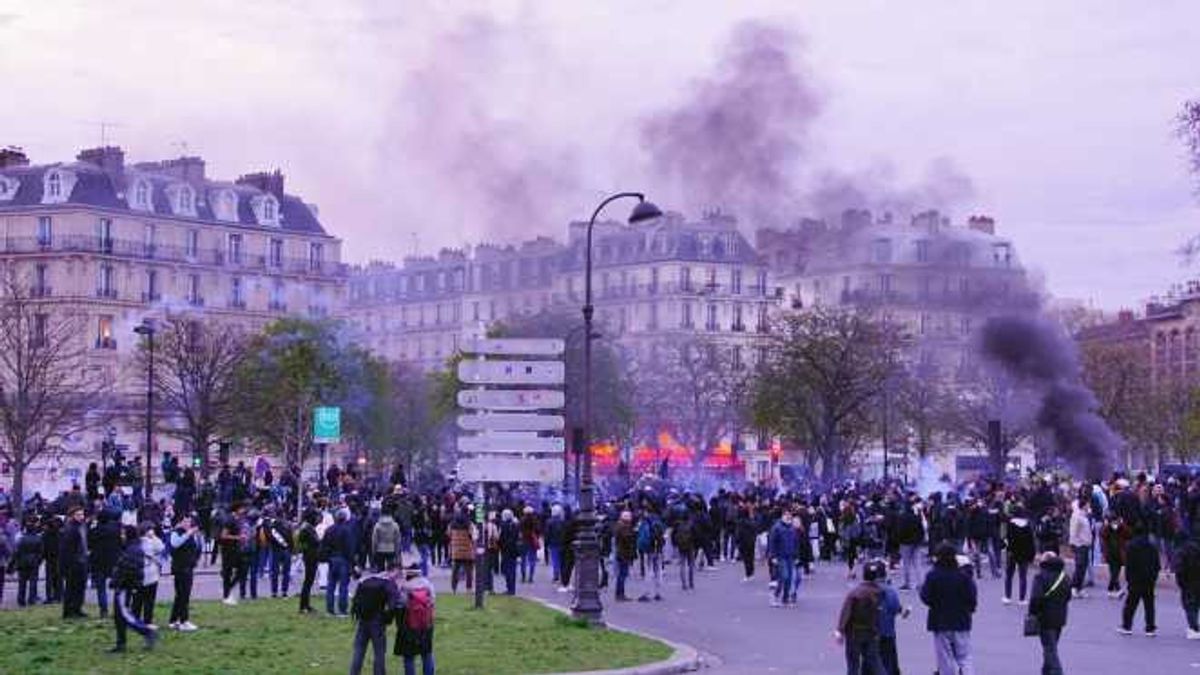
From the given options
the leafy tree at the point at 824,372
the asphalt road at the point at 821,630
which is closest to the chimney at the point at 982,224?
the leafy tree at the point at 824,372

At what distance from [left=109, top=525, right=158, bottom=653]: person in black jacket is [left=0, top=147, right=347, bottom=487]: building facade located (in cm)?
6531

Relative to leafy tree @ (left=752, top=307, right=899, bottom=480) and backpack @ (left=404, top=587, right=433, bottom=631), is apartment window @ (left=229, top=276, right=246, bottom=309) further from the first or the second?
backpack @ (left=404, top=587, right=433, bottom=631)

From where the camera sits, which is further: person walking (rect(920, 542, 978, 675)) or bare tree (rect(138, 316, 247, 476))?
bare tree (rect(138, 316, 247, 476))

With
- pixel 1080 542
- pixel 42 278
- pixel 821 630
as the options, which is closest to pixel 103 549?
pixel 821 630

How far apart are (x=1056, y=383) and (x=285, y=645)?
2107 inches

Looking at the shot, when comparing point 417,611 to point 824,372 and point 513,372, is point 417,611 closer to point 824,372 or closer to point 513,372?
point 513,372

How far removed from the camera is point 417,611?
20062mm

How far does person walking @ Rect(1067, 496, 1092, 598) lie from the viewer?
33.2m

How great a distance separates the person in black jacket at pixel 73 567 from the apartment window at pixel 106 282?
71293mm

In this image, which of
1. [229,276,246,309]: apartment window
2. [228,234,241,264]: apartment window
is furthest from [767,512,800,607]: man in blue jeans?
[228,234,241,264]: apartment window

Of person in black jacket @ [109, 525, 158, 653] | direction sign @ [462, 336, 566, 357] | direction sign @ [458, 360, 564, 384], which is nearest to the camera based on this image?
person in black jacket @ [109, 525, 158, 653]

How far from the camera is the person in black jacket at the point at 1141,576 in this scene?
27.2 m

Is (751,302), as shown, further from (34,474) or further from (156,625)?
(156,625)

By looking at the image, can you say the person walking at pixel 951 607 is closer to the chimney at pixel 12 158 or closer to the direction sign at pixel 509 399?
the direction sign at pixel 509 399
